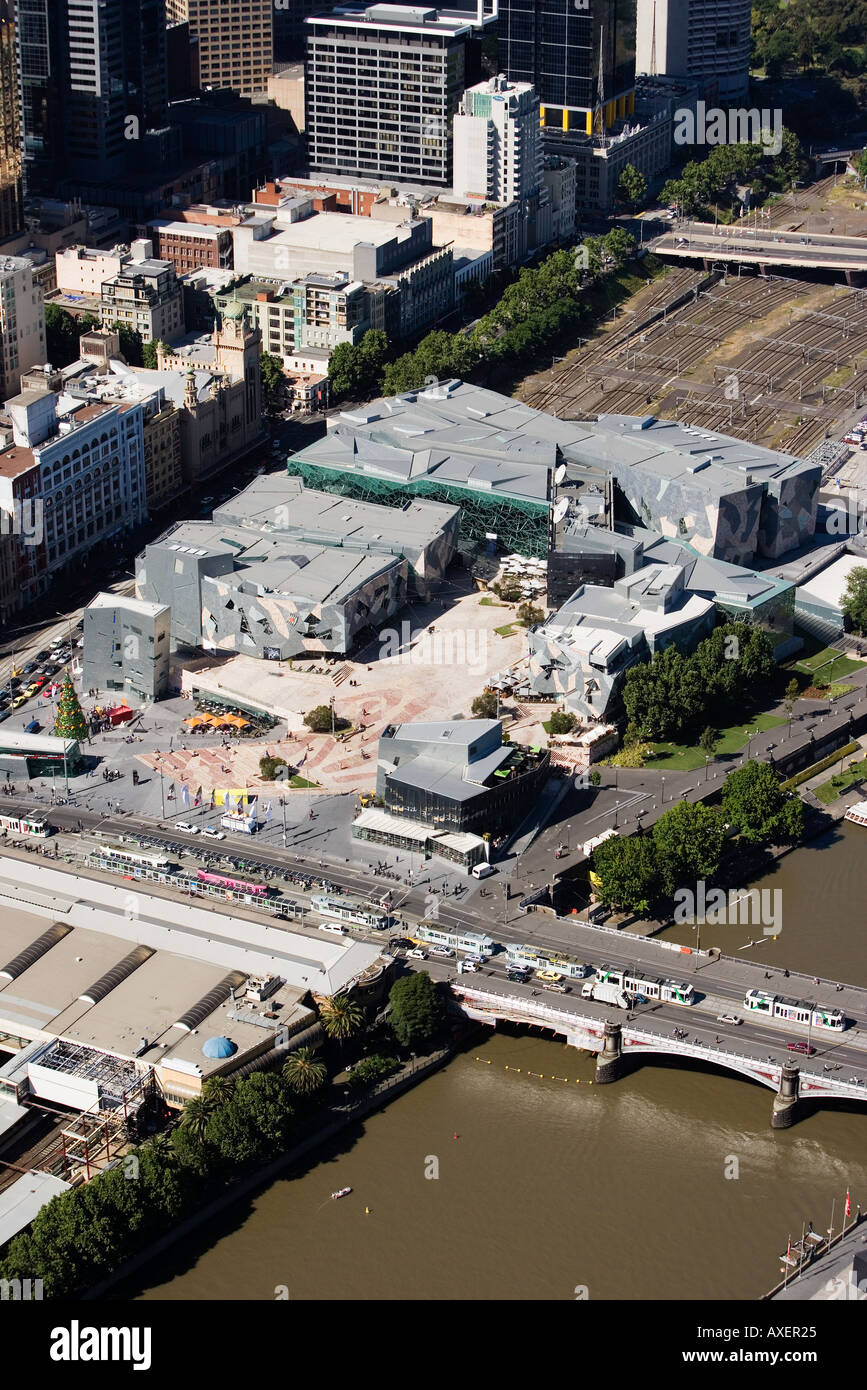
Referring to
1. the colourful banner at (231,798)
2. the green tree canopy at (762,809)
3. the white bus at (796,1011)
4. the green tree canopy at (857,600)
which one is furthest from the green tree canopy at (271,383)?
the white bus at (796,1011)

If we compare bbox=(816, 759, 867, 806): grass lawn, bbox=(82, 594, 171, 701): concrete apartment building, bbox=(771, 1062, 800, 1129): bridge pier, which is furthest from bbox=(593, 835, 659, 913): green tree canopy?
bbox=(82, 594, 171, 701): concrete apartment building

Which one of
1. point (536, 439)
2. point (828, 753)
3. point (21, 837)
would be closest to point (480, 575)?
point (536, 439)

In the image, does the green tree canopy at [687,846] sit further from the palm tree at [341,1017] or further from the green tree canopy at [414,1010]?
the palm tree at [341,1017]

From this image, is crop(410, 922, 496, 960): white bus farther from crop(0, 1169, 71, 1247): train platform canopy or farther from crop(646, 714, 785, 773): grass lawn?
crop(0, 1169, 71, 1247): train platform canopy

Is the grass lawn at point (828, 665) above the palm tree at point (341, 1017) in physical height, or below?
above

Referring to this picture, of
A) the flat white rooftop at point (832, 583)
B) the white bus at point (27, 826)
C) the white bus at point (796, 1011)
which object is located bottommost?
the white bus at point (796, 1011)

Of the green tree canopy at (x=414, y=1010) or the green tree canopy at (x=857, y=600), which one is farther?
the green tree canopy at (x=857, y=600)

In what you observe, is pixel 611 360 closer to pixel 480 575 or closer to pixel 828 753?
pixel 480 575
